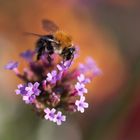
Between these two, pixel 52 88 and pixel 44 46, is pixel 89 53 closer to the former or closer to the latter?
pixel 44 46

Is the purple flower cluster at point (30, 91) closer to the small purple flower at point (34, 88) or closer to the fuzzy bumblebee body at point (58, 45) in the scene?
the small purple flower at point (34, 88)

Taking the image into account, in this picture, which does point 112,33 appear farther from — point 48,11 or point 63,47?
point 63,47

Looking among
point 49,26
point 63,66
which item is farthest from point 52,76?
point 49,26

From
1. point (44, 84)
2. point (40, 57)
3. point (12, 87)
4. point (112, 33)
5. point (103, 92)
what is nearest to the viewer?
point (44, 84)

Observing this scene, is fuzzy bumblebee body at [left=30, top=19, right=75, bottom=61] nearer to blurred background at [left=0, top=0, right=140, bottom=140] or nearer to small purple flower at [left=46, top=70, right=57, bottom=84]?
small purple flower at [left=46, top=70, right=57, bottom=84]

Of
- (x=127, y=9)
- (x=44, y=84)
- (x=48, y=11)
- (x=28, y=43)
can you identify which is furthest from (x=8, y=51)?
(x=44, y=84)

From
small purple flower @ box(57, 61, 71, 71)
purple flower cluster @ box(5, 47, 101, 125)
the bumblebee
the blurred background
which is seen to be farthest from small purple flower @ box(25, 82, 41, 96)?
the blurred background

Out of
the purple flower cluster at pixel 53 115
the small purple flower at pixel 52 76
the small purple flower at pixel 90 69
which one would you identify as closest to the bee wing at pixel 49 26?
the small purple flower at pixel 90 69
